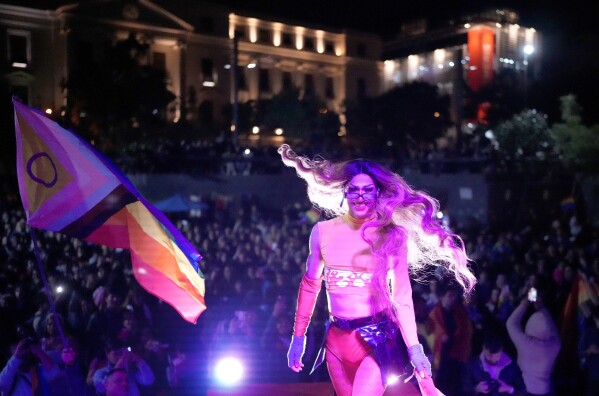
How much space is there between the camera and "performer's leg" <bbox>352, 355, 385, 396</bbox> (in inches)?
164

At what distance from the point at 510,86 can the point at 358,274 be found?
50785mm

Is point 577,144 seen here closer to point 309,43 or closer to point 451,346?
point 451,346

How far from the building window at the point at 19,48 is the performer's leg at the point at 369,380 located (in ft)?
158

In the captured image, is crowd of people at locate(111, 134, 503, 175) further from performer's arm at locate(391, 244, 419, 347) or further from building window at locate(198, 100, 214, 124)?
building window at locate(198, 100, 214, 124)

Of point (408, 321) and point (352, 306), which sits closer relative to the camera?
point (408, 321)

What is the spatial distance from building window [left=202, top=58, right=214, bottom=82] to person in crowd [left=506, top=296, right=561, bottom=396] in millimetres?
51989

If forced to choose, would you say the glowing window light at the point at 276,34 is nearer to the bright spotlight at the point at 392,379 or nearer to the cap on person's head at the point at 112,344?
the cap on person's head at the point at 112,344

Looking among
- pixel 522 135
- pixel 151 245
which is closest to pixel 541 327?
pixel 151 245

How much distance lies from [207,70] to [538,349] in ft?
173

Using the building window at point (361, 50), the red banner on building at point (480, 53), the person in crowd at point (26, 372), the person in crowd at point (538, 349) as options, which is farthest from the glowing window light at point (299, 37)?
the person in crowd at point (26, 372)

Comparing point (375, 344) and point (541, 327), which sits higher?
point (375, 344)

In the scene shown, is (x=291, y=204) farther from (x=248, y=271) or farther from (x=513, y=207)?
(x=248, y=271)

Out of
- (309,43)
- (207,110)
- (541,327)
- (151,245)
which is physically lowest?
(541,327)

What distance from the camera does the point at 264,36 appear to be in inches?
2389
